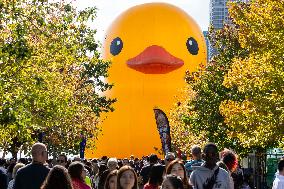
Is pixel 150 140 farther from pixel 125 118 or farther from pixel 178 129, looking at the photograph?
pixel 178 129

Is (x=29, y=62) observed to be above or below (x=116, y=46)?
below

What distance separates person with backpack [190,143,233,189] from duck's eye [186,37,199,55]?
32.5 meters

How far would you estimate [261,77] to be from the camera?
20438 mm

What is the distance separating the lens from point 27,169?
368 inches

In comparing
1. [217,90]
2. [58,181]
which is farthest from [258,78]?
[58,181]

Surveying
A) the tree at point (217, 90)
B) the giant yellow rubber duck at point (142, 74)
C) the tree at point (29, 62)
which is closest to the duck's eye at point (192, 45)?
the giant yellow rubber duck at point (142, 74)

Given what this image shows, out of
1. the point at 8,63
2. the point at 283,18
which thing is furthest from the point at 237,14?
the point at 8,63

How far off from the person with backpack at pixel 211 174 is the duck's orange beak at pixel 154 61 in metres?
28.4

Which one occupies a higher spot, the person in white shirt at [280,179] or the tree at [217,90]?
the tree at [217,90]

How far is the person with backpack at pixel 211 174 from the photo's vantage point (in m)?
8.96

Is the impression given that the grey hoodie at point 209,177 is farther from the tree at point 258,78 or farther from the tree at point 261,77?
the tree at point 258,78

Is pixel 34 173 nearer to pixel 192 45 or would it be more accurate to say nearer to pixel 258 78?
pixel 258 78

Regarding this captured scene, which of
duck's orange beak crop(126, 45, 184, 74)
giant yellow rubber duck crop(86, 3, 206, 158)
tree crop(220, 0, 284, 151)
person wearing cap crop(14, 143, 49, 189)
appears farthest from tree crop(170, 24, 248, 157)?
person wearing cap crop(14, 143, 49, 189)

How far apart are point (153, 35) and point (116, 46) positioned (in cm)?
250
